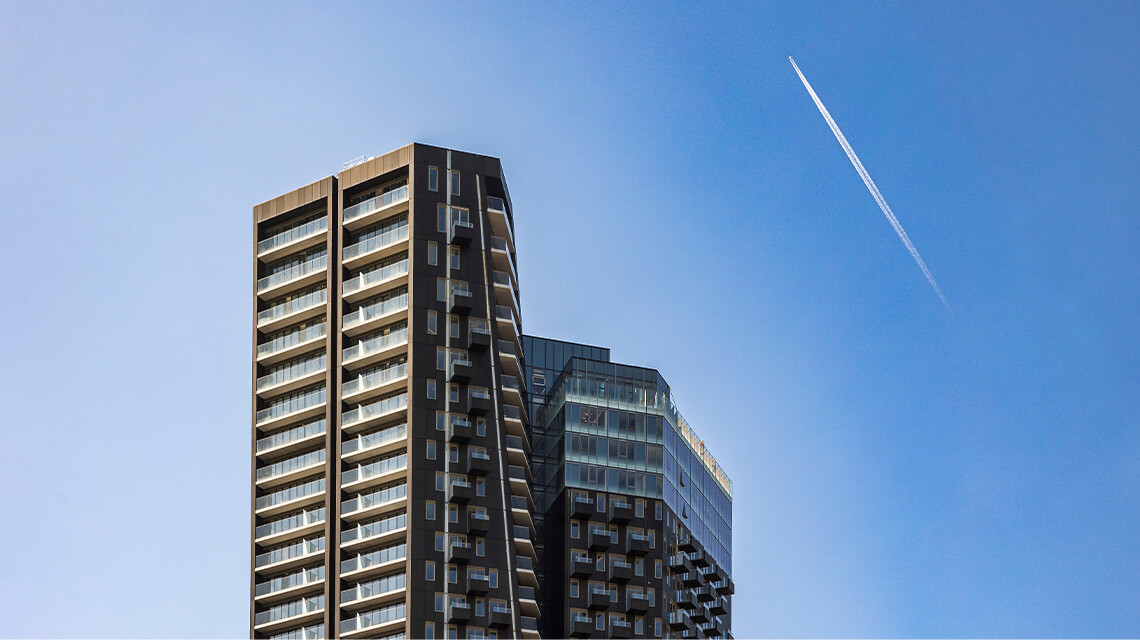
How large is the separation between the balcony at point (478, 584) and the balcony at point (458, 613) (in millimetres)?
1853

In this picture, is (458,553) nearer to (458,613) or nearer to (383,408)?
(458,613)

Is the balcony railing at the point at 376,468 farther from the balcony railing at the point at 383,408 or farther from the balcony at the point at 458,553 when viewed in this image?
the balcony at the point at 458,553

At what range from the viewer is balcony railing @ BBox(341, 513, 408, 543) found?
19312 centimetres

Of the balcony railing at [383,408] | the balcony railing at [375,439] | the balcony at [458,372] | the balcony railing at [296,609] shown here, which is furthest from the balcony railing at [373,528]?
the balcony at [458,372]

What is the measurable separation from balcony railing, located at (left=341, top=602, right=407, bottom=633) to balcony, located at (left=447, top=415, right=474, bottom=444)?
18.5m

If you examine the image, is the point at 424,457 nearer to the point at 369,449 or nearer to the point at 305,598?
the point at 369,449

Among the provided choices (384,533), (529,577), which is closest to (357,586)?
(384,533)

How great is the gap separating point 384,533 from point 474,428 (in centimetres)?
1499

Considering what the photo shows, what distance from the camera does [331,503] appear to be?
7805 inches

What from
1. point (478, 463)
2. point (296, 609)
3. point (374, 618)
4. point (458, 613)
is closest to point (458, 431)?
point (478, 463)

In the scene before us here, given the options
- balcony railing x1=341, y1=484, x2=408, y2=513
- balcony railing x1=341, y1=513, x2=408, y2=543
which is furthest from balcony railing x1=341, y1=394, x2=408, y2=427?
balcony railing x1=341, y1=513, x2=408, y2=543

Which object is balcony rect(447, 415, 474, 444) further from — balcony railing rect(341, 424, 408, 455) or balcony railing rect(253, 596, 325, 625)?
balcony railing rect(253, 596, 325, 625)

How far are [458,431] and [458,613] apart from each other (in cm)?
1947

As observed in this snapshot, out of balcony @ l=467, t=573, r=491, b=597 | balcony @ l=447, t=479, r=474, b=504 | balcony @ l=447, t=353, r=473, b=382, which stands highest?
balcony @ l=447, t=353, r=473, b=382
